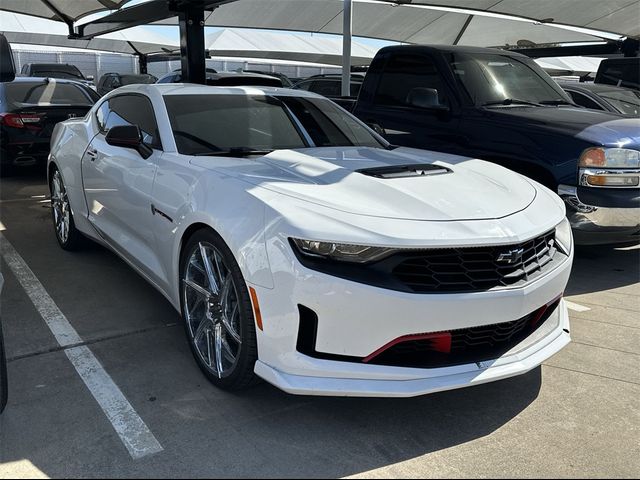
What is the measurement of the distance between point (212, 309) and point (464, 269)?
1275 millimetres

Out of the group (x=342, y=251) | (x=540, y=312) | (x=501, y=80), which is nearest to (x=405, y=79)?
(x=501, y=80)

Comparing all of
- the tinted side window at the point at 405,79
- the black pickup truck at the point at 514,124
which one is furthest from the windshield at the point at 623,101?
the tinted side window at the point at 405,79

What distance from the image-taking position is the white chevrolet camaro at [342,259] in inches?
92.7

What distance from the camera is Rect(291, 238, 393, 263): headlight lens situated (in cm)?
237

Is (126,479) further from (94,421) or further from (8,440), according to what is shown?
(8,440)

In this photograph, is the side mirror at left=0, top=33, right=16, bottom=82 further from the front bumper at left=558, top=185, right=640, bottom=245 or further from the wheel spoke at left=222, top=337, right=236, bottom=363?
the front bumper at left=558, top=185, right=640, bottom=245

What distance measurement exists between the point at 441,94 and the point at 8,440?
4630 mm

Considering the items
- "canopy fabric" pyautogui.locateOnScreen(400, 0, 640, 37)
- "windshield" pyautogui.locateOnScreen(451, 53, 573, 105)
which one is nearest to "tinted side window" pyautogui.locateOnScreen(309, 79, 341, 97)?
"canopy fabric" pyautogui.locateOnScreen(400, 0, 640, 37)

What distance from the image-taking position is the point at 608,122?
4.83m

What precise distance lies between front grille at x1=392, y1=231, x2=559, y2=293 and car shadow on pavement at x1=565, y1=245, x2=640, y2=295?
214cm

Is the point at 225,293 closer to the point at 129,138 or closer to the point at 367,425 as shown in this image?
the point at 367,425

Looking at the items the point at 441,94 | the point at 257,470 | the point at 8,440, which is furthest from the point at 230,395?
the point at 441,94

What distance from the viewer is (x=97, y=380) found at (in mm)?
2977

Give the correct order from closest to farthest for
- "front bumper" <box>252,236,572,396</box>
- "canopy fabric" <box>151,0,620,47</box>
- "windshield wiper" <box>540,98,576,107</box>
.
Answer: "front bumper" <box>252,236,572,396</box>
"windshield wiper" <box>540,98,576,107</box>
"canopy fabric" <box>151,0,620,47</box>
